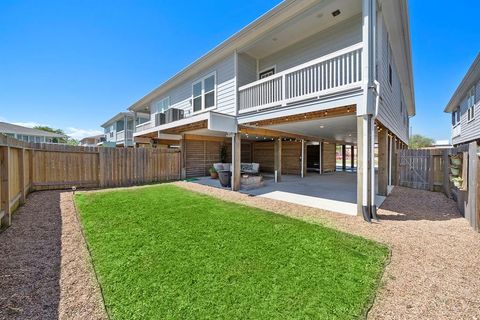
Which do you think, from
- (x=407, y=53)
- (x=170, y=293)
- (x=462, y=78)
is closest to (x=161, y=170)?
(x=170, y=293)

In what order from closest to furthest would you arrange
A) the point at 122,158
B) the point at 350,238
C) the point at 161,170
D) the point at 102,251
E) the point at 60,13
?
the point at 102,251 < the point at 350,238 < the point at 60,13 < the point at 122,158 < the point at 161,170

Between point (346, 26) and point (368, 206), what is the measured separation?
19.4 ft

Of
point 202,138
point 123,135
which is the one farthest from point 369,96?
point 123,135

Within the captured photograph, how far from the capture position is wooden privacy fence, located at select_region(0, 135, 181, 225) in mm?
7433

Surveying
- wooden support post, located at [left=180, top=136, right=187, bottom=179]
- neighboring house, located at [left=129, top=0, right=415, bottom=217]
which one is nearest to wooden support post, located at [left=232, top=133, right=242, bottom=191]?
neighboring house, located at [left=129, top=0, right=415, bottom=217]

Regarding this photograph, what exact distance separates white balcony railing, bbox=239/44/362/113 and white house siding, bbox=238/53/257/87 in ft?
3.55

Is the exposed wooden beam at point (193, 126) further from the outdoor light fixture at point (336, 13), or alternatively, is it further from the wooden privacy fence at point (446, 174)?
the wooden privacy fence at point (446, 174)

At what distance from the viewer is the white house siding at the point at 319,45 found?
21.5 ft

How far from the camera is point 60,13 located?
8062 millimetres

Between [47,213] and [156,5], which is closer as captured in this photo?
[47,213]

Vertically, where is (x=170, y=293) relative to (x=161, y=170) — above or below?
below

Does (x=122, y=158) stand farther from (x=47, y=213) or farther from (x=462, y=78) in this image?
(x=462, y=78)

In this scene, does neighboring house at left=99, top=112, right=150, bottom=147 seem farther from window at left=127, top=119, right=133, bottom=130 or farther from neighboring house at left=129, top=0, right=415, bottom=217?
neighboring house at left=129, top=0, right=415, bottom=217

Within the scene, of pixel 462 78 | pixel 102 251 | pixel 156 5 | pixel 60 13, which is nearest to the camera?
pixel 102 251
